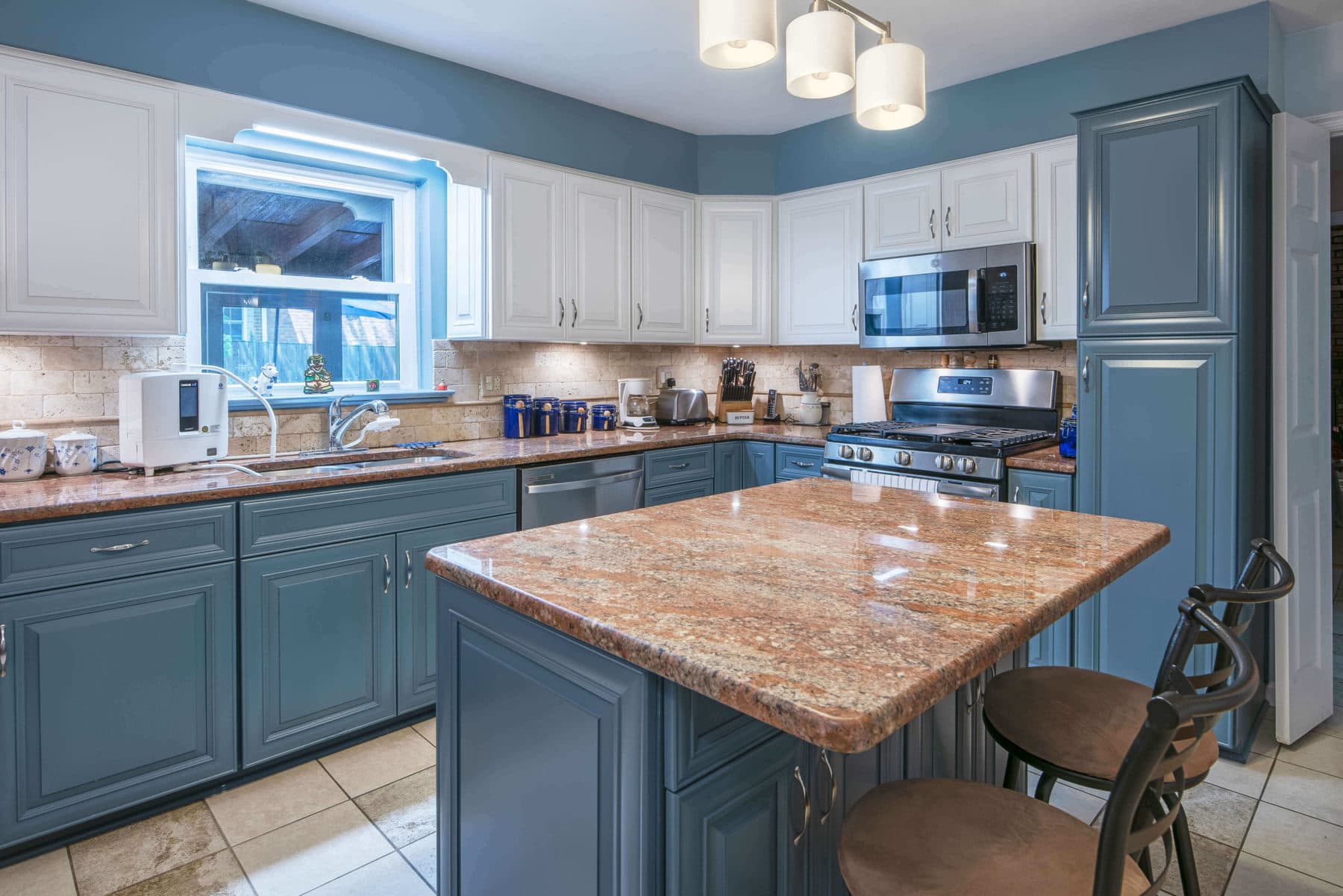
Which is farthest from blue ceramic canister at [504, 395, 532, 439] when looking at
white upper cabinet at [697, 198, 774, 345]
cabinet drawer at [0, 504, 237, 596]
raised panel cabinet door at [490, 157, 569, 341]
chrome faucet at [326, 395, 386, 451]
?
cabinet drawer at [0, 504, 237, 596]

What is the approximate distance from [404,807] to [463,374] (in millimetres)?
2102

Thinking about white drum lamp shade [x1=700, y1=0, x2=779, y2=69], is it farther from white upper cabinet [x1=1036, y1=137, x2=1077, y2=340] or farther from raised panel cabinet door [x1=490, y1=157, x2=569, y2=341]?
white upper cabinet [x1=1036, y1=137, x2=1077, y2=340]

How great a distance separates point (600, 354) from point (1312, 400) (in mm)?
3253

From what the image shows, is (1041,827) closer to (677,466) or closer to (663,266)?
(677,466)

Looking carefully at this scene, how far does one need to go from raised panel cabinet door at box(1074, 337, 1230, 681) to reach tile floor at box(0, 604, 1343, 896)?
52 cm

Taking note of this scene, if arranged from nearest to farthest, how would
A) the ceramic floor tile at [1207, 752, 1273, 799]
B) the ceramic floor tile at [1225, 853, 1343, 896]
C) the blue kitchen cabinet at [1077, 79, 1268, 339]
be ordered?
1. the ceramic floor tile at [1225, 853, 1343, 896]
2. the ceramic floor tile at [1207, 752, 1273, 799]
3. the blue kitchen cabinet at [1077, 79, 1268, 339]

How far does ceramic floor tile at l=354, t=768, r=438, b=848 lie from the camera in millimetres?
2238

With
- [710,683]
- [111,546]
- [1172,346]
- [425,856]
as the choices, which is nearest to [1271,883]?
[1172,346]

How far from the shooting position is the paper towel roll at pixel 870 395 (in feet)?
14.1

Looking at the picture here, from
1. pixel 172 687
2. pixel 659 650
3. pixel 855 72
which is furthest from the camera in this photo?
pixel 172 687

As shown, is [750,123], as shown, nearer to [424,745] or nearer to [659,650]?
[424,745]

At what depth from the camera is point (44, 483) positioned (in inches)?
94.7

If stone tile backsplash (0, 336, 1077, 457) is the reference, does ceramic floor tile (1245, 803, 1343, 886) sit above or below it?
below

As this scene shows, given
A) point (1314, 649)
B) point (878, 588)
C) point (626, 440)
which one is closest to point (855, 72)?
point (878, 588)
